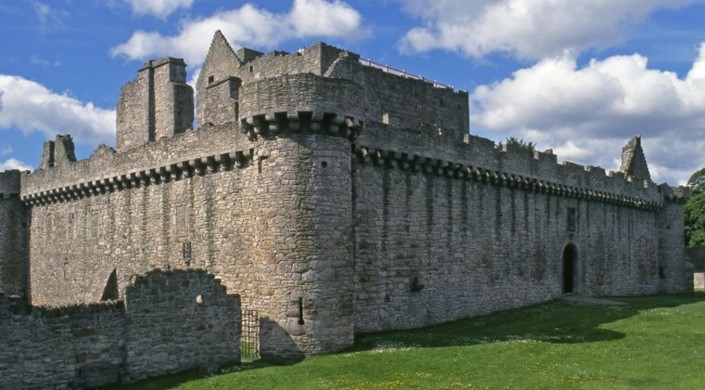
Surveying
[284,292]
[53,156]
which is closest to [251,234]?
[284,292]

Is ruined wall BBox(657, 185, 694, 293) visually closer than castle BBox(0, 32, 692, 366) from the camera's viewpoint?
No

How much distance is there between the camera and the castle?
65.8 feet

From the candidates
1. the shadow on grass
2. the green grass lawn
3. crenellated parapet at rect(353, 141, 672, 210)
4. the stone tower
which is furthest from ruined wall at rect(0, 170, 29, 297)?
the shadow on grass

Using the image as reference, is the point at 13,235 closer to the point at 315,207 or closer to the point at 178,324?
the point at 178,324

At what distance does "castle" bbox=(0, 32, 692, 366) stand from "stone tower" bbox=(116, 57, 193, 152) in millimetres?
101

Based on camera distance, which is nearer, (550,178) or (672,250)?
(550,178)

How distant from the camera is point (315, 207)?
20.1 meters

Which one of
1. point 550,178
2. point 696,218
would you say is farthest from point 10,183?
point 696,218

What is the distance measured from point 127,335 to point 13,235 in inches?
872

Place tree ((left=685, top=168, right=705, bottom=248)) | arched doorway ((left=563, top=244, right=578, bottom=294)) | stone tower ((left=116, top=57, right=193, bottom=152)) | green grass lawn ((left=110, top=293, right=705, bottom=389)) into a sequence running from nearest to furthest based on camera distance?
green grass lawn ((left=110, top=293, right=705, bottom=389)) → stone tower ((left=116, top=57, right=193, bottom=152)) → arched doorway ((left=563, top=244, right=578, bottom=294)) → tree ((left=685, top=168, right=705, bottom=248))

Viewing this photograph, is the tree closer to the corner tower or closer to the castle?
the castle

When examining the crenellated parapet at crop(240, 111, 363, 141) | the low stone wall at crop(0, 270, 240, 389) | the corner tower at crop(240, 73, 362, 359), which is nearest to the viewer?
the low stone wall at crop(0, 270, 240, 389)

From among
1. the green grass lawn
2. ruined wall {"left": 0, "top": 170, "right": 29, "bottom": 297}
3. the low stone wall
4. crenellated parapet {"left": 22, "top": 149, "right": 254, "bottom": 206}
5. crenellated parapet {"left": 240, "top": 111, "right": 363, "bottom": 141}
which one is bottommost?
Answer: the green grass lawn

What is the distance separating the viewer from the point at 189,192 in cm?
2531
